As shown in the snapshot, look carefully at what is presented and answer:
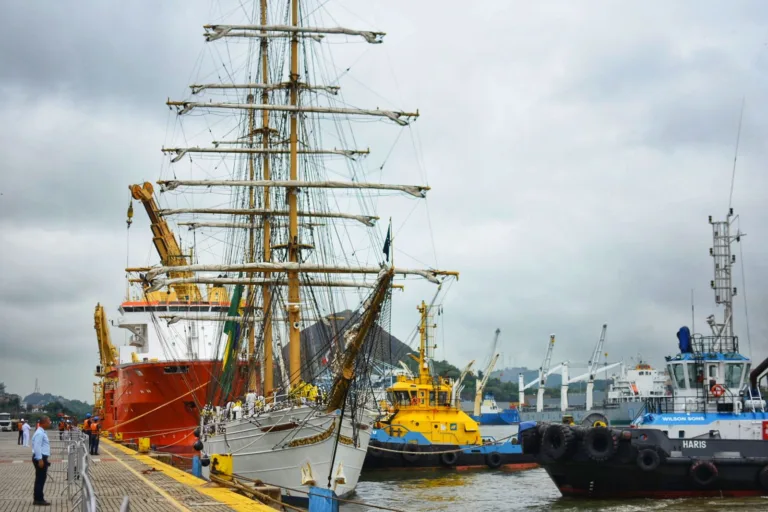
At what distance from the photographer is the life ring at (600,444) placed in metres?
34.1

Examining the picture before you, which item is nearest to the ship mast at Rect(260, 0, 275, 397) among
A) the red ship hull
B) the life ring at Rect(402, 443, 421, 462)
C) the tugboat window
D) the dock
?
the red ship hull

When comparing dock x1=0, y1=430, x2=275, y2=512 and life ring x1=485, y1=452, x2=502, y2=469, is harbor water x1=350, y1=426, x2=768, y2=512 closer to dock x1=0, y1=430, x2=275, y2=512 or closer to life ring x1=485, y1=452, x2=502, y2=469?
life ring x1=485, y1=452, x2=502, y2=469

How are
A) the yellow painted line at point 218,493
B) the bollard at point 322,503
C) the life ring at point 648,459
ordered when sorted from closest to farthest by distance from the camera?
the yellow painted line at point 218,493 < the bollard at point 322,503 < the life ring at point 648,459

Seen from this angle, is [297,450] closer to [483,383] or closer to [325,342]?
[325,342]

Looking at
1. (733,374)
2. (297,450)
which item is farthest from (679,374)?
(297,450)

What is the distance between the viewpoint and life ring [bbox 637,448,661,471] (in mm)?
33812

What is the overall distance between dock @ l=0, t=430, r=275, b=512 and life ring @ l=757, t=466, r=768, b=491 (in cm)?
1971

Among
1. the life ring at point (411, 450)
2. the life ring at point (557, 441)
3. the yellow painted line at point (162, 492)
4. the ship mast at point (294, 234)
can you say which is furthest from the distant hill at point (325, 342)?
the yellow painted line at point (162, 492)

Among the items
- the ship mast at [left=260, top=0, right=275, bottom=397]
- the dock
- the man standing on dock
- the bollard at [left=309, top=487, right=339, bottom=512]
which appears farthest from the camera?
the ship mast at [left=260, top=0, right=275, bottom=397]

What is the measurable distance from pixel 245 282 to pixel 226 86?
11.9m

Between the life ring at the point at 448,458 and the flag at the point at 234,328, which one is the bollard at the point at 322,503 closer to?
the flag at the point at 234,328

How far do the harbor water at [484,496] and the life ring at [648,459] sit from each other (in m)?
1.24

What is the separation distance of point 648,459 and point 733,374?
235 inches

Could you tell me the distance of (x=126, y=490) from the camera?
77.0ft
